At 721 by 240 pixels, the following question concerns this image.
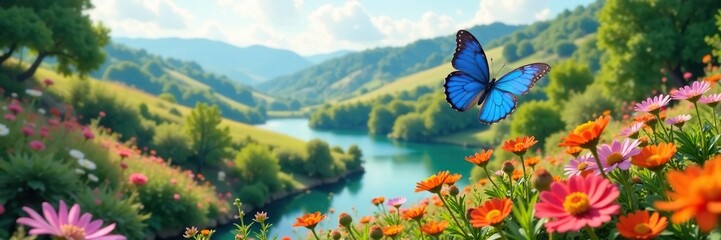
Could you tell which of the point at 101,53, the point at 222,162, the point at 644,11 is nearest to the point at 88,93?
the point at 101,53

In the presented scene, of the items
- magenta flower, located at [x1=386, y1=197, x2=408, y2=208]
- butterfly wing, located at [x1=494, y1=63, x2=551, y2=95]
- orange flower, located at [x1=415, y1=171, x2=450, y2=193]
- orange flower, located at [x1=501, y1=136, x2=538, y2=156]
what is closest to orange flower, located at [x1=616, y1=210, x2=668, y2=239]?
orange flower, located at [x1=501, y1=136, x2=538, y2=156]

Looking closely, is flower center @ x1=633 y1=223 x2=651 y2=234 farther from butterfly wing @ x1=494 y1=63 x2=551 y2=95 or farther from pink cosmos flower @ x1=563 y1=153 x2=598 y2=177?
butterfly wing @ x1=494 y1=63 x2=551 y2=95

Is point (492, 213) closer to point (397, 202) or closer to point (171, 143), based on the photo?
point (397, 202)

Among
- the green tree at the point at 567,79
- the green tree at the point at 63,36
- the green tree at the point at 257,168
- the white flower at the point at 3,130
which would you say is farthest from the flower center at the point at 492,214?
the green tree at the point at 567,79

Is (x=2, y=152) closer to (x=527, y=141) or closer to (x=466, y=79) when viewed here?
(x=466, y=79)

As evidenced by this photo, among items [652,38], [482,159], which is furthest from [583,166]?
[652,38]
